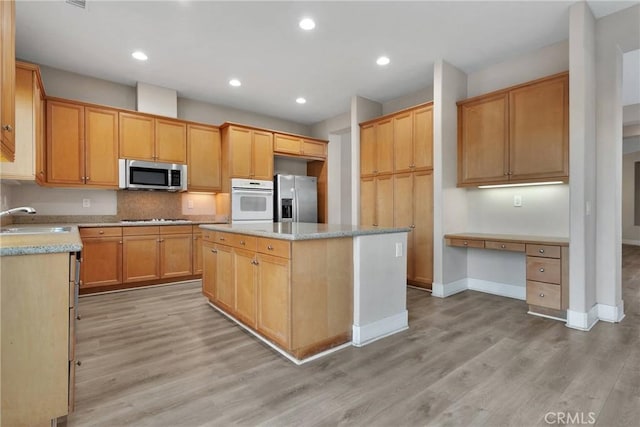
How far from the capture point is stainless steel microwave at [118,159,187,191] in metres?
4.32

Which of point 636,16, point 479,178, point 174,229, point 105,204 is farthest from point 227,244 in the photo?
point 636,16

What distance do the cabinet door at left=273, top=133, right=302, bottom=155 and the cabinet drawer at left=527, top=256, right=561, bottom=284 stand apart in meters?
4.09

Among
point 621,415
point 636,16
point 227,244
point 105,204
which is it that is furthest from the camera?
point 105,204

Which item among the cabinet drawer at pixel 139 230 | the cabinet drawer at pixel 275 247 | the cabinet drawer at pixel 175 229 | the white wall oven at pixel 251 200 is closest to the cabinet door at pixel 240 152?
the white wall oven at pixel 251 200

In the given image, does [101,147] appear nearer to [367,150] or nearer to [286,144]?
[286,144]

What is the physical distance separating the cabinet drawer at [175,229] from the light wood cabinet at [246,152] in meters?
1.04

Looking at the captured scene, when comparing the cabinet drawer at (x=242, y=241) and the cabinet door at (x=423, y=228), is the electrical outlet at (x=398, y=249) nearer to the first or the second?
the cabinet drawer at (x=242, y=241)

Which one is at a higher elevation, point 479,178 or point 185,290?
point 479,178

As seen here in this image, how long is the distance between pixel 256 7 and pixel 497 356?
3.50 m

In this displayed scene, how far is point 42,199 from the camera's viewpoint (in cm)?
402

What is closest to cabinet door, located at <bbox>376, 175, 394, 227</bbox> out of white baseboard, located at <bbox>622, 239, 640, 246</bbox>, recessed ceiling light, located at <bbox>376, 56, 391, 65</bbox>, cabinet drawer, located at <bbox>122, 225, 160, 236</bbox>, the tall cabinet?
the tall cabinet

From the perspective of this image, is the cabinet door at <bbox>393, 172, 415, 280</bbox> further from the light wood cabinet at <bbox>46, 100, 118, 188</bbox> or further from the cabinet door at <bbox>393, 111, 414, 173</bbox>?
the light wood cabinet at <bbox>46, 100, 118, 188</bbox>

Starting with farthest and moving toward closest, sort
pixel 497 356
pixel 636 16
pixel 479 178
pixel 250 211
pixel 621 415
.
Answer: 1. pixel 250 211
2. pixel 479 178
3. pixel 636 16
4. pixel 497 356
5. pixel 621 415

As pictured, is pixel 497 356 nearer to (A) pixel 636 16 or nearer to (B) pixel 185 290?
(A) pixel 636 16
